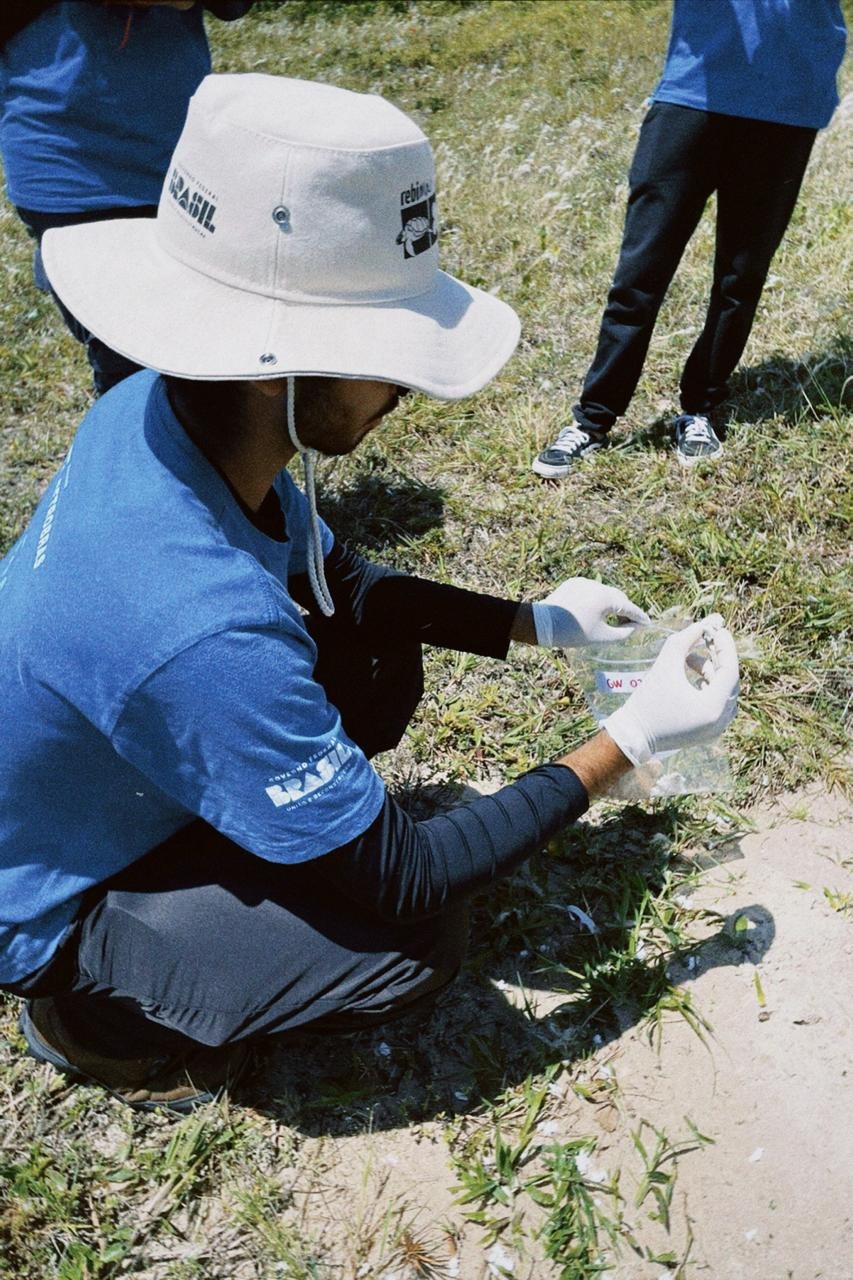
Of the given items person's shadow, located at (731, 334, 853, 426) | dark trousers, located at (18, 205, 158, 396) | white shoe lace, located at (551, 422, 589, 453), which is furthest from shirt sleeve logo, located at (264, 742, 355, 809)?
person's shadow, located at (731, 334, 853, 426)

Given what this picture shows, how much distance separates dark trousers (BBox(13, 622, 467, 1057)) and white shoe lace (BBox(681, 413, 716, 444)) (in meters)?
1.90

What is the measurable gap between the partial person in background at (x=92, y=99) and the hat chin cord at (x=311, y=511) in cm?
130

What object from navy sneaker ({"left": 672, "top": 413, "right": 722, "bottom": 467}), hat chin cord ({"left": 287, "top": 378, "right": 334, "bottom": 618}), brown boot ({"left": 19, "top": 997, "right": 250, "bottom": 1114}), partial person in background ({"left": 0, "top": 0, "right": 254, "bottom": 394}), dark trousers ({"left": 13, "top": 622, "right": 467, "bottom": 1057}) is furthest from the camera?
navy sneaker ({"left": 672, "top": 413, "right": 722, "bottom": 467})

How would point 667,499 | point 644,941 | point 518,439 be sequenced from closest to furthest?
point 644,941
point 667,499
point 518,439

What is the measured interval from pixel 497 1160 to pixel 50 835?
94cm

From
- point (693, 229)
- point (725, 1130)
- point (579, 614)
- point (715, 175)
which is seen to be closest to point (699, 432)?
point (693, 229)

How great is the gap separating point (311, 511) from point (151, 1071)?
109cm

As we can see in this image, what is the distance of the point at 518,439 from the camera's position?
3553 millimetres

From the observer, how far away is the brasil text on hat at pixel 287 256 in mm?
1368

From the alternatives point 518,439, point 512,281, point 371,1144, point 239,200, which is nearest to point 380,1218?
point 371,1144

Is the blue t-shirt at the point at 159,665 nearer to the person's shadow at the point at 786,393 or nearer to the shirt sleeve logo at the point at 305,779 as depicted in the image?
the shirt sleeve logo at the point at 305,779

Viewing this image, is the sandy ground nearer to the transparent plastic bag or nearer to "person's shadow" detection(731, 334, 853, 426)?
the transparent plastic bag

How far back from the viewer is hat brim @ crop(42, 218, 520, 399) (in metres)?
1.38

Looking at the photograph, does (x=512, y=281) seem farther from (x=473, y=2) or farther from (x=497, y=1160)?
(x=473, y=2)
